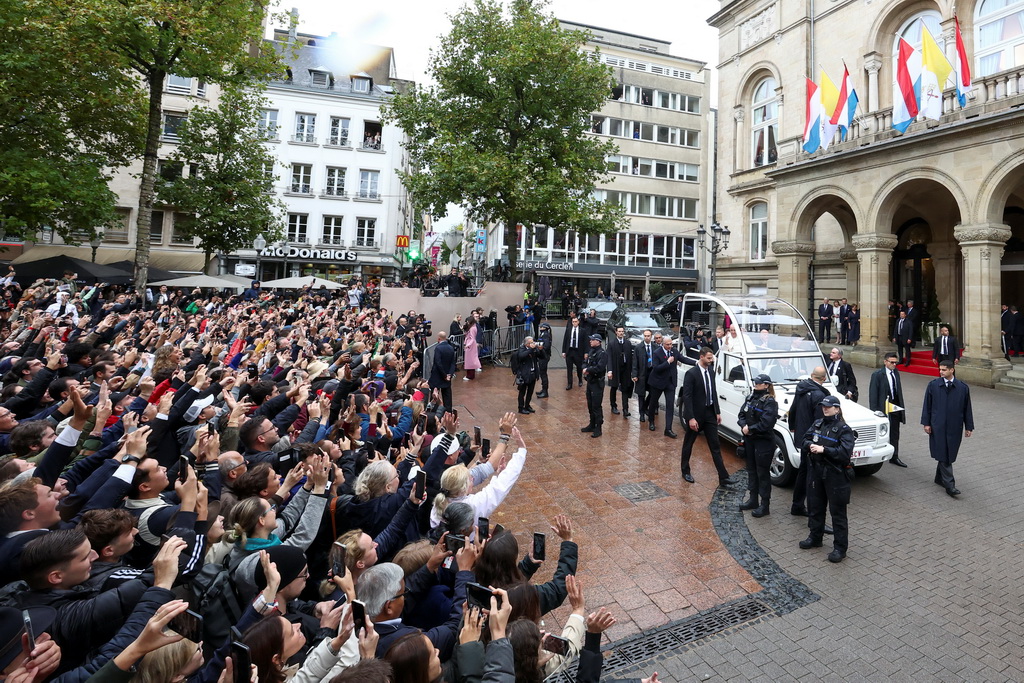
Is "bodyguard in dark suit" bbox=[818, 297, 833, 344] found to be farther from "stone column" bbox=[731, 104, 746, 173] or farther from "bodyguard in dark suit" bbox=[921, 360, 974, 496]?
"bodyguard in dark suit" bbox=[921, 360, 974, 496]

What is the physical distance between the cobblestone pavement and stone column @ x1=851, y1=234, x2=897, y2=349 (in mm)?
10823

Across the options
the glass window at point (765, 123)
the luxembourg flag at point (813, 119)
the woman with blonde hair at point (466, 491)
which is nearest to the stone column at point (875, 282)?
the luxembourg flag at point (813, 119)

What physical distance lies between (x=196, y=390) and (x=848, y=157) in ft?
71.3

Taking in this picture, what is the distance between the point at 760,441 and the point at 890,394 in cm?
358

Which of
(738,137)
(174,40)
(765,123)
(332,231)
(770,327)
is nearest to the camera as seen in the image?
(770,327)

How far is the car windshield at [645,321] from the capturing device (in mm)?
17625

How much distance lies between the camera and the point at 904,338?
17.5m

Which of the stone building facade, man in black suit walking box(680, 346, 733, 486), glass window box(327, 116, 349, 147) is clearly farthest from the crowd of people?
glass window box(327, 116, 349, 147)

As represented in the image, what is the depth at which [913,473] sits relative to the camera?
799 centimetres

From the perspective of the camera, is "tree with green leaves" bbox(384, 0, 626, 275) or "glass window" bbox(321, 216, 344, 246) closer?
"tree with green leaves" bbox(384, 0, 626, 275)

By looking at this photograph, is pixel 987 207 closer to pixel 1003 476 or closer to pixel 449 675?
pixel 1003 476

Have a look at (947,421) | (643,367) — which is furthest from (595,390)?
(947,421)

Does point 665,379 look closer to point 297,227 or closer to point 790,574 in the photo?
point 790,574

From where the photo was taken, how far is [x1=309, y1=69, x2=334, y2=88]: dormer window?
39.8m
